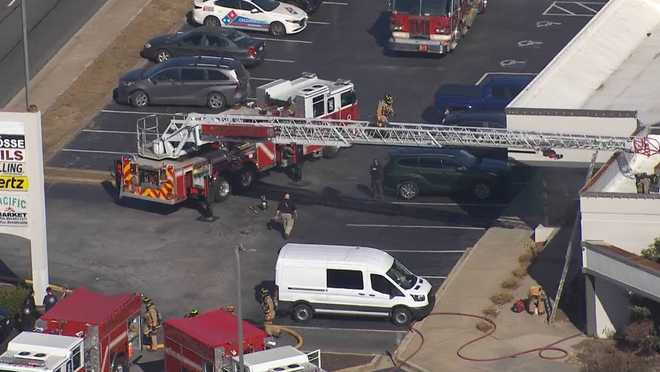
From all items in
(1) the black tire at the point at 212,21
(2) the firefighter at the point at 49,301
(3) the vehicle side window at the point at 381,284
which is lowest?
A: (2) the firefighter at the point at 49,301

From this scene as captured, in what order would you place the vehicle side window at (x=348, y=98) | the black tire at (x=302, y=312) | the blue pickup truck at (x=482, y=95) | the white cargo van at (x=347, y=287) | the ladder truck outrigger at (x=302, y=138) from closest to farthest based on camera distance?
the white cargo van at (x=347, y=287) → the black tire at (x=302, y=312) → the ladder truck outrigger at (x=302, y=138) → the vehicle side window at (x=348, y=98) → the blue pickup truck at (x=482, y=95)

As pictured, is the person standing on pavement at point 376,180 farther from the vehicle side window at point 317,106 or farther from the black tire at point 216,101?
the black tire at point 216,101

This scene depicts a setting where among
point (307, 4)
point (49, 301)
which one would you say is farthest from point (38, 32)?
point (49, 301)

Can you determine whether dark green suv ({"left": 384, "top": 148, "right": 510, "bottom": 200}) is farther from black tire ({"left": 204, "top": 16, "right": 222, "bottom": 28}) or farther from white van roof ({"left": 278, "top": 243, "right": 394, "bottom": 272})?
black tire ({"left": 204, "top": 16, "right": 222, "bottom": 28})

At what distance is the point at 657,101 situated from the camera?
51.3 m

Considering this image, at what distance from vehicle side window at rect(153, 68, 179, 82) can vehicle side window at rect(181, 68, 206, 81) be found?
0.25 metres

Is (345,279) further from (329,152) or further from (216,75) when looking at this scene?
(216,75)

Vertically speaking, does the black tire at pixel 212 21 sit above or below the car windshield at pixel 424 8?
below

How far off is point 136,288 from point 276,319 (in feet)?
15.0

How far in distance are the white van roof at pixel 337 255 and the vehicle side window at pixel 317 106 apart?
12384 mm

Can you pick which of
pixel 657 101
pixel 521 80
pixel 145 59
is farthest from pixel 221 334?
pixel 145 59

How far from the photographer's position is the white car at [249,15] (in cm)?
6644

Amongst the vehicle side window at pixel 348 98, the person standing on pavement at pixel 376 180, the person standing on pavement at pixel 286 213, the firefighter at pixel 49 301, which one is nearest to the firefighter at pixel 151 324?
the firefighter at pixel 49 301

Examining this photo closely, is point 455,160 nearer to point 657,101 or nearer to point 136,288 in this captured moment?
point 657,101
